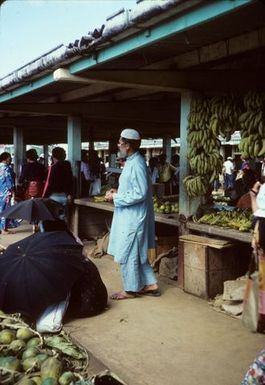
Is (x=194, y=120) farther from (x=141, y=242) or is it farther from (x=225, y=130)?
(x=141, y=242)

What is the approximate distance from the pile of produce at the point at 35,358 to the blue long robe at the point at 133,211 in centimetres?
163

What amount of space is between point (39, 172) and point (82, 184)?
0.87m

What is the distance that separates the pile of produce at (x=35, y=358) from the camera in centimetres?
314

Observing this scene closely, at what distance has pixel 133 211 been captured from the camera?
5539 millimetres

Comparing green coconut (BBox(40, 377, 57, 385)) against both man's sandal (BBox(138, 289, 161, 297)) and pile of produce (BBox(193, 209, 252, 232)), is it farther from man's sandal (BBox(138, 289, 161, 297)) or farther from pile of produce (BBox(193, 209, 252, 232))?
pile of produce (BBox(193, 209, 252, 232))

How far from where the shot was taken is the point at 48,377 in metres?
3.11

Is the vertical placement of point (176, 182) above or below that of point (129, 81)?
below

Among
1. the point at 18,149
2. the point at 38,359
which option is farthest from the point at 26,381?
the point at 18,149

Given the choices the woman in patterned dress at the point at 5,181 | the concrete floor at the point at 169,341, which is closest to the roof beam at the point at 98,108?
the woman in patterned dress at the point at 5,181

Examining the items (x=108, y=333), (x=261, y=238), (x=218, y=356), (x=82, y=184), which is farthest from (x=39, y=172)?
(x=261, y=238)

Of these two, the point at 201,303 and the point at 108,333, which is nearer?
the point at 108,333

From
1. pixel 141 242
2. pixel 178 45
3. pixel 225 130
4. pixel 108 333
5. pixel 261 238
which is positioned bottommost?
pixel 108 333

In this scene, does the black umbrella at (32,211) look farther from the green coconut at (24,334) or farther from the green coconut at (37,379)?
the green coconut at (37,379)

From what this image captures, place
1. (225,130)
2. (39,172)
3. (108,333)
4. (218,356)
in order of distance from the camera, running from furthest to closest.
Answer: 1. (39,172)
2. (225,130)
3. (108,333)
4. (218,356)
